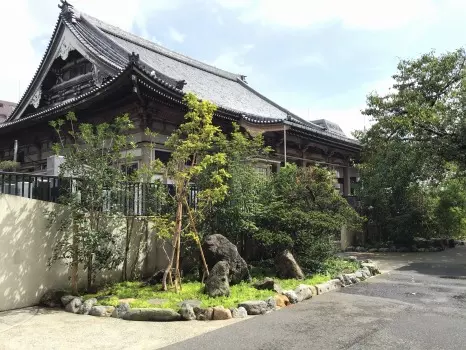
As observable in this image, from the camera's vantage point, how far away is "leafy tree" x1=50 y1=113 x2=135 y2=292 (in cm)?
731

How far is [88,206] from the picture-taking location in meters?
→ 7.38

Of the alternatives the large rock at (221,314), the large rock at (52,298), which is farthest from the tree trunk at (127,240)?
the large rock at (221,314)

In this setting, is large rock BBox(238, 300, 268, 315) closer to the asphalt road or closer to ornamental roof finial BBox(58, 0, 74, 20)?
the asphalt road

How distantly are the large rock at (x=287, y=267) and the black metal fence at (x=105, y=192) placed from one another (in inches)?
117

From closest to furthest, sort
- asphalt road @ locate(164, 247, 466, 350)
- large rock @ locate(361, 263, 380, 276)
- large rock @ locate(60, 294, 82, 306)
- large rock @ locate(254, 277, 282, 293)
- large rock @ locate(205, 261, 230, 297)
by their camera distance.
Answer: asphalt road @ locate(164, 247, 466, 350) → large rock @ locate(60, 294, 82, 306) → large rock @ locate(205, 261, 230, 297) → large rock @ locate(254, 277, 282, 293) → large rock @ locate(361, 263, 380, 276)

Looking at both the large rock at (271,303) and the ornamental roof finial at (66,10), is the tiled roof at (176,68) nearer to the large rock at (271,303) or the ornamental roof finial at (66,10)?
the ornamental roof finial at (66,10)

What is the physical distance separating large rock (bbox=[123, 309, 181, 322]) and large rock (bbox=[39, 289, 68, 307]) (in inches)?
66.8

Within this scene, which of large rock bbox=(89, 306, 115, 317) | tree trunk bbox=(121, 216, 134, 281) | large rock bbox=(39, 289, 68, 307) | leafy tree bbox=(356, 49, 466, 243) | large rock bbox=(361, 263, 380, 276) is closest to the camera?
large rock bbox=(89, 306, 115, 317)

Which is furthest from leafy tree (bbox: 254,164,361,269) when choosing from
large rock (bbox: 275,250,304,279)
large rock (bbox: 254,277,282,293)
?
large rock (bbox: 254,277,282,293)

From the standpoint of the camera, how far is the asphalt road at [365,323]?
16.5ft

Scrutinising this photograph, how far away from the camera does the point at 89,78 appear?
1545 cm

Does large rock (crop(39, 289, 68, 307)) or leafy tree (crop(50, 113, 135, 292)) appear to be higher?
leafy tree (crop(50, 113, 135, 292))

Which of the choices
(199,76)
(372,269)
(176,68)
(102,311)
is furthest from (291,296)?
(199,76)

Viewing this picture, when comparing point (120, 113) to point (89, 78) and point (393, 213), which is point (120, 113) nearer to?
point (89, 78)
